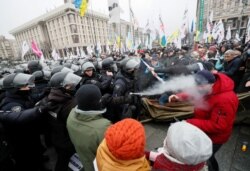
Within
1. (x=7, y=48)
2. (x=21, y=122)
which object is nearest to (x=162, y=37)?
(x=21, y=122)

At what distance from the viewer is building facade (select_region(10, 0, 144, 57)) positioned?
71.2 m

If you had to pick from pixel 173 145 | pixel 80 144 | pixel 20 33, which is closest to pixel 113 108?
pixel 80 144

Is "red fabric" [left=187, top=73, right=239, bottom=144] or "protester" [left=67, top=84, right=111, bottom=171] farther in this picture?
"red fabric" [left=187, top=73, right=239, bottom=144]

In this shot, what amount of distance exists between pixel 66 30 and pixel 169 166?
80977 millimetres

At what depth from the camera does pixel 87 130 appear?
1735 mm

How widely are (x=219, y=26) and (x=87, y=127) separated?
18.5 metres

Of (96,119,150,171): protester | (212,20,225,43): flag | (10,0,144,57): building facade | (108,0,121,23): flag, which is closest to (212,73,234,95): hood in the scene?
(96,119,150,171): protester

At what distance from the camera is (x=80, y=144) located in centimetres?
183

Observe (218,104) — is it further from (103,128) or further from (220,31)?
(220,31)

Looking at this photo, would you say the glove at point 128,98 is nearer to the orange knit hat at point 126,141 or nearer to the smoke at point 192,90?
the smoke at point 192,90

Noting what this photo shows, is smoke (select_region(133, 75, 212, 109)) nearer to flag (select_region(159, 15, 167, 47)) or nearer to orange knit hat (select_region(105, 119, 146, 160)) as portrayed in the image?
orange knit hat (select_region(105, 119, 146, 160))

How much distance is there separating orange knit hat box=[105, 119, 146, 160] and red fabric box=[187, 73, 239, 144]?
121 centimetres

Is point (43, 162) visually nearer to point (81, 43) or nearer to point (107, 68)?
point (107, 68)

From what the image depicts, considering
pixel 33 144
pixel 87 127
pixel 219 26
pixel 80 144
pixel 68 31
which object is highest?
pixel 68 31
